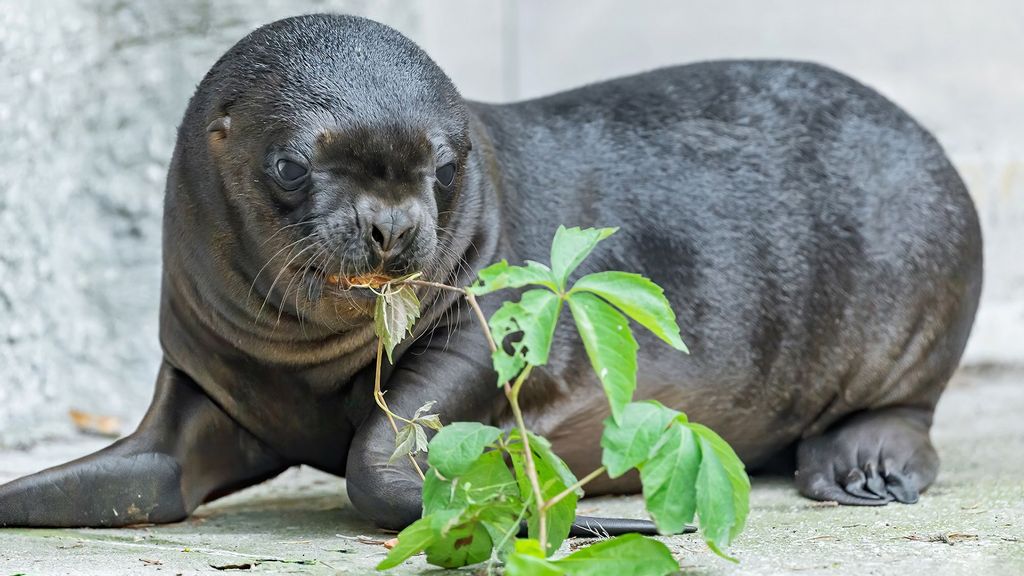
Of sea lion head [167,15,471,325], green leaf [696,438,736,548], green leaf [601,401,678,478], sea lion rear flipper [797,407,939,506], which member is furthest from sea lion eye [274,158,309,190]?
sea lion rear flipper [797,407,939,506]

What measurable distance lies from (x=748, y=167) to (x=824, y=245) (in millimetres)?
376

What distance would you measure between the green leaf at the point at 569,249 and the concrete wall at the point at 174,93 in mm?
3714

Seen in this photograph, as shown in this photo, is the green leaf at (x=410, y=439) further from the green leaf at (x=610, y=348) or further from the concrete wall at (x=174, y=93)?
the concrete wall at (x=174, y=93)

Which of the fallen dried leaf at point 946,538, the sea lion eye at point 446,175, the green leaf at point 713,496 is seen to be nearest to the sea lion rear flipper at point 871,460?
the fallen dried leaf at point 946,538

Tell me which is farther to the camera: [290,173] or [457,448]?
[290,173]

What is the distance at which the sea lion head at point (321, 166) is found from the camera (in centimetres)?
391

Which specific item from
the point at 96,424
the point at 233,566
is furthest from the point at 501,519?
the point at 96,424

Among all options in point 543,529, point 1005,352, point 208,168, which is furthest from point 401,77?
point 1005,352

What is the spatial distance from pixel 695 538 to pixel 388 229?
1.07m

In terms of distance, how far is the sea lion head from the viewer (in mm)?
3906

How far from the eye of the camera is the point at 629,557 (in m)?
3.14

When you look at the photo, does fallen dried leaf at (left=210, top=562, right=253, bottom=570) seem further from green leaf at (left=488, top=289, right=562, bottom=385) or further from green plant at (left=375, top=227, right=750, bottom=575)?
green leaf at (left=488, top=289, right=562, bottom=385)

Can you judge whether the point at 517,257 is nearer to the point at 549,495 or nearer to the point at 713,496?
the point at 549,495

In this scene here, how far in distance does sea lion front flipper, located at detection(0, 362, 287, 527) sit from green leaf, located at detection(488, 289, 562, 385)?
1768mm
